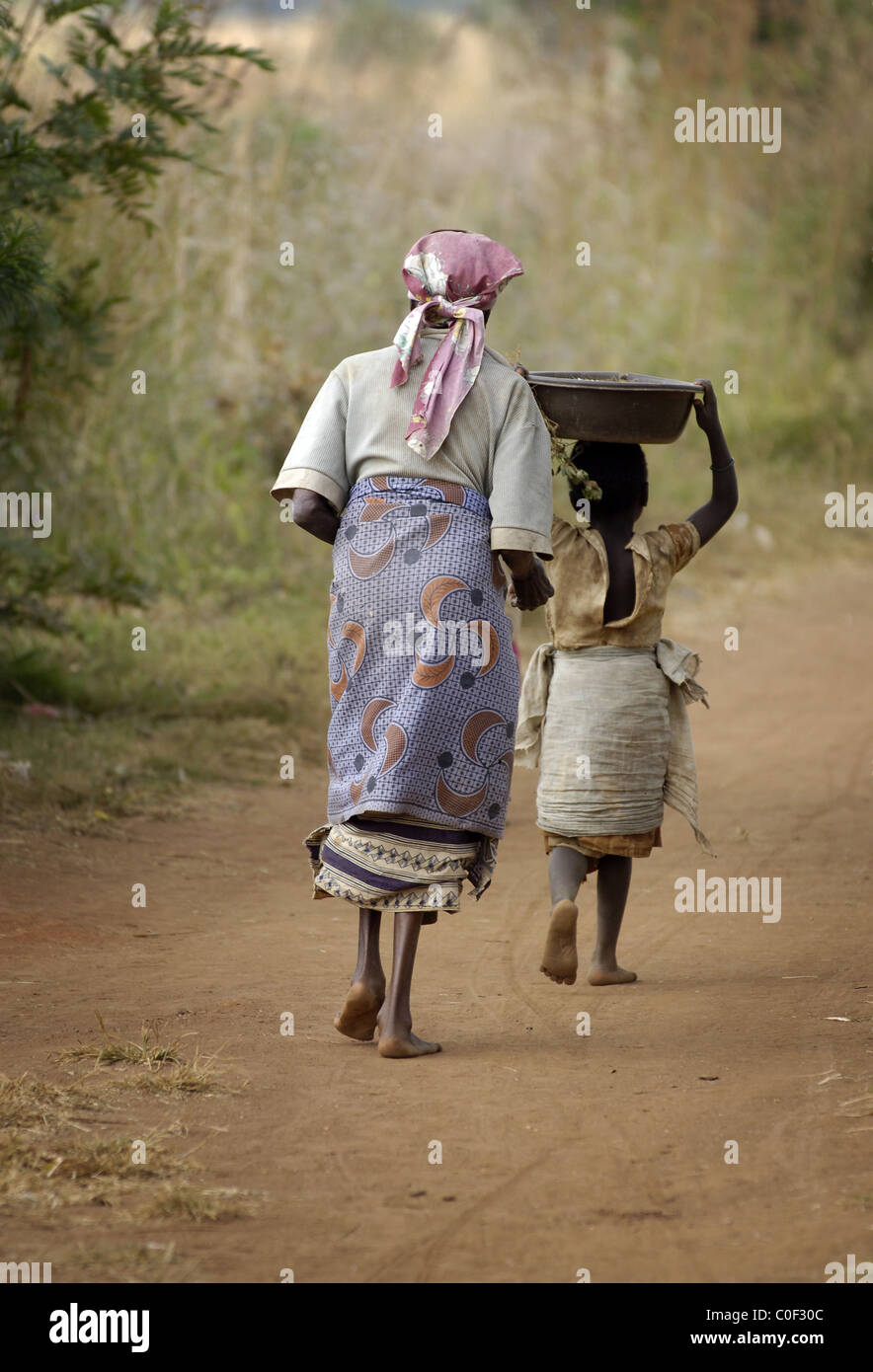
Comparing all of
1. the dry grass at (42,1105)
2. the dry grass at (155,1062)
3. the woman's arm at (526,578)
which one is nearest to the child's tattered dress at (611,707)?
the woman's arm at (526,578)

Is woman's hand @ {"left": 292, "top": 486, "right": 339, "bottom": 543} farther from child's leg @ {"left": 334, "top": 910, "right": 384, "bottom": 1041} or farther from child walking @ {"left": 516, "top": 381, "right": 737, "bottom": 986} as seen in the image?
child's leg @ {"left": 334, "top": 910, "right": 384, "bottom": 1041}

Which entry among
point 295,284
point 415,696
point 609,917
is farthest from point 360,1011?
point 295,284

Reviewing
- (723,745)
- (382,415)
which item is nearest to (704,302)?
(723,745)

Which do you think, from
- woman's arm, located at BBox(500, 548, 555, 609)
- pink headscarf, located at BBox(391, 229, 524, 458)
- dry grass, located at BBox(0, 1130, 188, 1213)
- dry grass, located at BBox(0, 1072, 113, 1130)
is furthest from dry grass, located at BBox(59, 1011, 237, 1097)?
pink headscarf, located at BBox(391, 229, 524, 458)

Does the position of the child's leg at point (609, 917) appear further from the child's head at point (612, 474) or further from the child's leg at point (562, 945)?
the child's head at point (612, 474)

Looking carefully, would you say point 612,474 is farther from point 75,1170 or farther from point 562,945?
point 75,1170

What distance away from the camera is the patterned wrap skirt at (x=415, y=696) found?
3510 mm

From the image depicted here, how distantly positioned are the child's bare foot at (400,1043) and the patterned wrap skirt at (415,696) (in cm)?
28

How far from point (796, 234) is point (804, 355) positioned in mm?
1217

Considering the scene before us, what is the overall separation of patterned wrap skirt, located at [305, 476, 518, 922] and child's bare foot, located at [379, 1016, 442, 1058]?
0.28 meters

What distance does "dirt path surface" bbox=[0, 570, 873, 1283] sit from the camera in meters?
2.60

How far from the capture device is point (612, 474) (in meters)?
4.09

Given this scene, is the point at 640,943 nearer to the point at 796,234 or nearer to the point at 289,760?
the point at 289,760

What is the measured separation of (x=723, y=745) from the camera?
713cm
